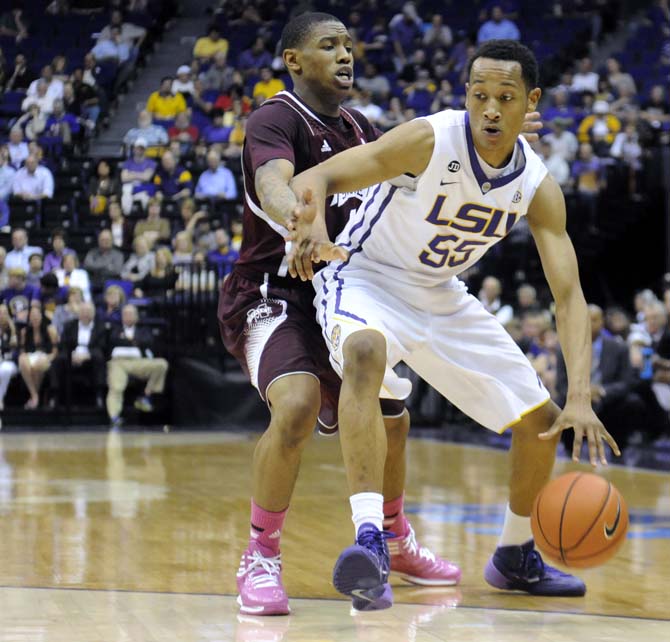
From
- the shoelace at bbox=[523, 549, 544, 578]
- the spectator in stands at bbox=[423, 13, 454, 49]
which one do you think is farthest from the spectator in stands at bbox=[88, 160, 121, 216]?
the shoelace at bbox=[523, 549, 544, 578]

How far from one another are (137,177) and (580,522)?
12.5 m

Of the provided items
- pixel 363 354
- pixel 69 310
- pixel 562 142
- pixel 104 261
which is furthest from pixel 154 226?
pixel 363 354

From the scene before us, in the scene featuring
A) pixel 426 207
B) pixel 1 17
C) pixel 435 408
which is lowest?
pixel 435 408

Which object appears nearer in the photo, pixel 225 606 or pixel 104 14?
pixel 225 606

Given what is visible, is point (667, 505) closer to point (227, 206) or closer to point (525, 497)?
point (525, 497)

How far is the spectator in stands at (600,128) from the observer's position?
15.7m

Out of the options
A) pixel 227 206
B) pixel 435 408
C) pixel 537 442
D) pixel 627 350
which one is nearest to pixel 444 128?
pixel 537 442

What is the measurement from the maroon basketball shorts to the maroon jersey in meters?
0.07

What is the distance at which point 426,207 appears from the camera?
4719 mm

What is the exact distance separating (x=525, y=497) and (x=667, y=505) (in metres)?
2.90

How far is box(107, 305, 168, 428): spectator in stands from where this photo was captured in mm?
13531

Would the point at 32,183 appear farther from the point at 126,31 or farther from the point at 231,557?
the point at 231,557

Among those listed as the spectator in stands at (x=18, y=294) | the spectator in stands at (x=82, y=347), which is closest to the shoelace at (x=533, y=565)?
the spectator in stands at (x=82, y=347)

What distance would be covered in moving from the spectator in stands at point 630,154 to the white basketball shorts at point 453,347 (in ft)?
36.4
